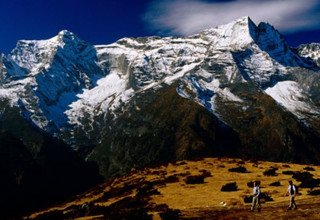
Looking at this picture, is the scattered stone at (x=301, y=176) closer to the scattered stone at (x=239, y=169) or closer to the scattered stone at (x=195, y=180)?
the scattered stone at (x=239, y=169)

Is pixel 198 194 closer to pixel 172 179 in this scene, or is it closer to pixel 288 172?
pixel 172 179

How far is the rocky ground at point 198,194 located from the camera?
149 feet

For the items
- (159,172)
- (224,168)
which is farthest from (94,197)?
(224,168)

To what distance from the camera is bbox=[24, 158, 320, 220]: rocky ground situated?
149 feet

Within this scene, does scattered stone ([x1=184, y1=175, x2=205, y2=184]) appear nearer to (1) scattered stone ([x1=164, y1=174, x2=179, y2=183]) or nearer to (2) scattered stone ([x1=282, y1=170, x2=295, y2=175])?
(1) scattered stone ([x1=164, y1=174, x2=179, y2=183])

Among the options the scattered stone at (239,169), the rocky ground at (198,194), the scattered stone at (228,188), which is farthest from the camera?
the scattered stone at (239,169)

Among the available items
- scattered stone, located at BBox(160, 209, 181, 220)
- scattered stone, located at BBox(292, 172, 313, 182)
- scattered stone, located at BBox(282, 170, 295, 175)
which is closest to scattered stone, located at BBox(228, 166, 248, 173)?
scattered stone, located at BBox(282, 170, 295, 175)

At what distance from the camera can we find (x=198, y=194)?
56969 mm

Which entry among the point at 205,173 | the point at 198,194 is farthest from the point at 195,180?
the point at 198,194

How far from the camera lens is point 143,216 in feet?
143

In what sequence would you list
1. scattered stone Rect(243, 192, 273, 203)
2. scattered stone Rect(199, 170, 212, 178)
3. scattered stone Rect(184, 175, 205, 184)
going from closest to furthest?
scattered stone Rect(243, 192, 273, 203)
scattered stone Rect(184, 175, 205, 184)
scattered stone Rect(199, 170, 212, 178)

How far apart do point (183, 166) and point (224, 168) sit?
22.8ft

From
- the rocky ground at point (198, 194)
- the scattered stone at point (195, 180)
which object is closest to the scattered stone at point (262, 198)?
the rocky ground at point (198, 194)

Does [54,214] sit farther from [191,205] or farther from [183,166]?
[183,166]
